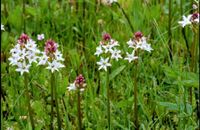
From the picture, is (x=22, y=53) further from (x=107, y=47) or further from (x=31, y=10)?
(x=31, y=10)

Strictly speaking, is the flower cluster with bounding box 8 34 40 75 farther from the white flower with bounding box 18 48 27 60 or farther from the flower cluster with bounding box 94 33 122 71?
the flower cluster with bounding box 94 33 122 71

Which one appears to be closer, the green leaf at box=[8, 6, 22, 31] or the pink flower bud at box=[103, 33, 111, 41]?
the pink flower bud at box=[103, 33, 111, 41]

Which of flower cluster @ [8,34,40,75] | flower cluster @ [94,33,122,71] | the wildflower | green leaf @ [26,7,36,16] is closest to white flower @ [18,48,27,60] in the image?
flower cluster @ [8,34,40,75]

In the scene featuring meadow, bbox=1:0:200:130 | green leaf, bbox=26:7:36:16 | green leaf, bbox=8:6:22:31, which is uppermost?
green leaf, bbox=26:7:36:16

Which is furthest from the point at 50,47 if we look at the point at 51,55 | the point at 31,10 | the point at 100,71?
the point at 31,10

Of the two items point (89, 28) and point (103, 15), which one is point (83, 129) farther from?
point (103, 15)

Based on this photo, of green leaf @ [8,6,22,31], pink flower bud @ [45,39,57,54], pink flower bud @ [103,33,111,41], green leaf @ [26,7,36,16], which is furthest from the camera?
green leaf @ [26,7,36,16]

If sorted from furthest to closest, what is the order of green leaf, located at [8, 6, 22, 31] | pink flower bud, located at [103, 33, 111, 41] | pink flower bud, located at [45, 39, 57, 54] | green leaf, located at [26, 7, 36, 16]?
green leaf, located at [26, 7, 36, 16]
green leaf, located at [8, 6, 22, 31]
pink flower bud, located at [103, 33, 111, 41]
pink flower bud, located at [45, 39, 57, 54]

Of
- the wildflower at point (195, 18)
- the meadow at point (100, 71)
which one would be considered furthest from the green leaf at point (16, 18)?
the wildflower at point (195, 18)

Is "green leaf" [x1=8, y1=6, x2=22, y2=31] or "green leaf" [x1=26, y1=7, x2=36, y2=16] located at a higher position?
"green leaf" [x1=26, y1=7, x2=36, y2=16]

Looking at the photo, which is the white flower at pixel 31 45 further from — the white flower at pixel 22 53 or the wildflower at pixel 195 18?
the wildflower at pixel 195 18

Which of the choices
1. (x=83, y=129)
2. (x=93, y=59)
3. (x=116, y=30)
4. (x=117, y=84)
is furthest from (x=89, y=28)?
(x=83, y=129)
